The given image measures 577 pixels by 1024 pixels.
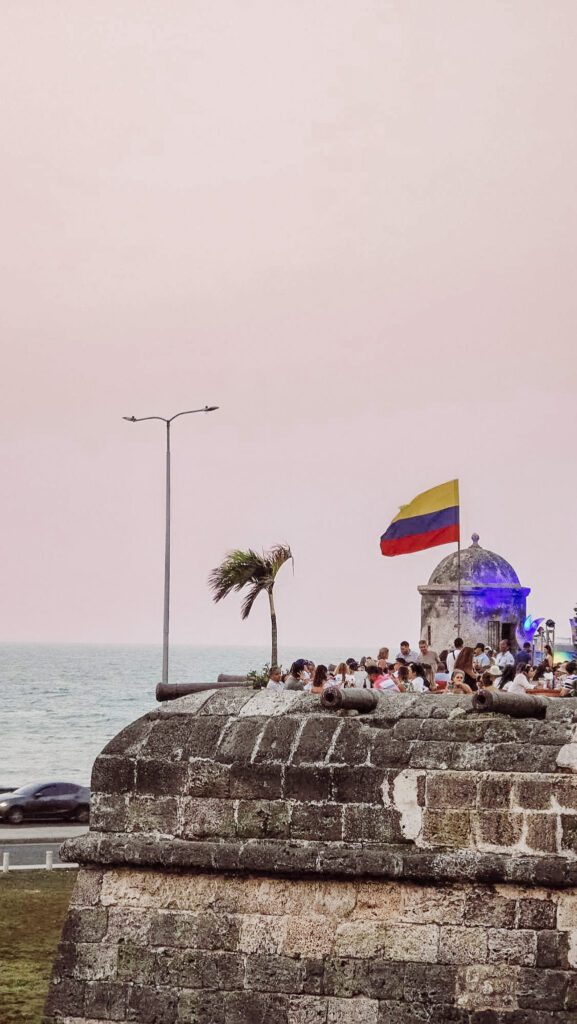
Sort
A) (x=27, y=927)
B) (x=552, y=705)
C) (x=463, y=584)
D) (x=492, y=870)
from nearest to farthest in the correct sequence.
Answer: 1. (x=492, y=870)
2. (x=552, y=705)
3. (x=27, y=927)
4. (x=463, y=584)

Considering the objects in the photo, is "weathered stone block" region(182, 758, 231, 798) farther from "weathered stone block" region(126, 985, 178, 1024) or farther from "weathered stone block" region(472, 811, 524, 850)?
"weathered stone block" region(472, 811, 524, 850)

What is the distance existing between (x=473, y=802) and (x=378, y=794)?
0.71m

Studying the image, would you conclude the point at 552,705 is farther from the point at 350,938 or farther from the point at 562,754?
the point at 350,938

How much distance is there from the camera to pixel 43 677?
635 feet

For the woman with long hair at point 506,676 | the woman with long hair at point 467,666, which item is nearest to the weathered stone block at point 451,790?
the woman with long hair at point 467,666

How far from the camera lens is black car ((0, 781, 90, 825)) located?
38719mm

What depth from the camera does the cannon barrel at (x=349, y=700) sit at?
11.6 meters

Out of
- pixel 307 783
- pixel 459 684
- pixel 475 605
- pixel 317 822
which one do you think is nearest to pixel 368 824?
pixel 317 822

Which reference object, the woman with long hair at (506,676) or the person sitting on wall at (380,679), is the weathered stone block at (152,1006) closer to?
the person sitting on wall at (380,679)

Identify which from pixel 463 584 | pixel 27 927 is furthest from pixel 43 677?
pixel 27 927

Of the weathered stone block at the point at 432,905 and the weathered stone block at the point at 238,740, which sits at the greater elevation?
the weathered stone block at the point at 238,740

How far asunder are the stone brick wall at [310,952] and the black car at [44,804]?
91.5 feet

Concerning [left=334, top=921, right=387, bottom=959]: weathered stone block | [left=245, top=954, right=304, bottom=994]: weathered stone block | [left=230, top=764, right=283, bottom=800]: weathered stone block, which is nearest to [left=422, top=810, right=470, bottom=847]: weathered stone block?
[left=334, top=921, right=387, bottom=959]: weathered stone block

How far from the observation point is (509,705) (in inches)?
439
